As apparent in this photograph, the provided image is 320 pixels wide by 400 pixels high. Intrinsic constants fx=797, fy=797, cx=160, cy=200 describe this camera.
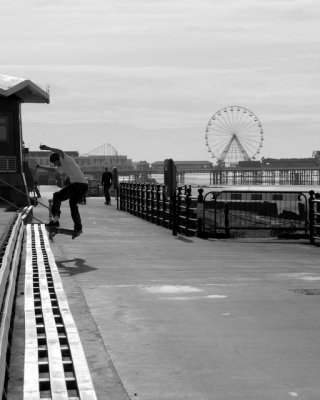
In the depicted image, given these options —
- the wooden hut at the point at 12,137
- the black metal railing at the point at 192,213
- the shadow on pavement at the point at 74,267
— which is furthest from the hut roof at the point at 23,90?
the shadow on pavement at the point at 74,267

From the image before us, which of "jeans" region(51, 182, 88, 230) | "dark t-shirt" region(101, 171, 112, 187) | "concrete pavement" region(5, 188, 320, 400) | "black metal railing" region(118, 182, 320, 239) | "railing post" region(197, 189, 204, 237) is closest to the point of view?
"concrete pavement" region(5, 188, 320, 400)

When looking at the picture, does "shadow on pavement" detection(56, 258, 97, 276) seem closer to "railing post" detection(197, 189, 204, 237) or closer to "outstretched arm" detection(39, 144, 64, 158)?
"outstretched arm" detection(39, 144, 64, 158)

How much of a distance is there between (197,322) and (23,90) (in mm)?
32219

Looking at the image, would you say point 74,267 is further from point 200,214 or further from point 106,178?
point 106,178

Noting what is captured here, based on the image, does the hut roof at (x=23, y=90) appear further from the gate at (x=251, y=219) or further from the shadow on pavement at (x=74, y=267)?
the shadow on pavement at (x=74, y=267)

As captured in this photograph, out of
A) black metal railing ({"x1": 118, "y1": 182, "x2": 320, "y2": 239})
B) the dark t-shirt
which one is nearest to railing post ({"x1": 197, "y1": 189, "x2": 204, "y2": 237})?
black metal railing ({"x1": 118, "y1": 182, "x2": 320, "y2": 239})

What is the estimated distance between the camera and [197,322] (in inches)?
271

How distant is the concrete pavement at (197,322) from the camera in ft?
16.0

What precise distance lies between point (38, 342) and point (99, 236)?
450 inches

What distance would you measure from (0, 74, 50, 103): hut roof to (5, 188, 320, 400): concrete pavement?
22.6 meters

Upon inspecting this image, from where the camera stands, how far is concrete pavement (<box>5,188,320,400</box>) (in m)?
4.87

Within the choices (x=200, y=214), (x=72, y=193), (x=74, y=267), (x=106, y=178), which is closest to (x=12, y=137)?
(x=106, y=178)

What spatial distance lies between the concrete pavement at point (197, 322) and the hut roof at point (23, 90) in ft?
74.2

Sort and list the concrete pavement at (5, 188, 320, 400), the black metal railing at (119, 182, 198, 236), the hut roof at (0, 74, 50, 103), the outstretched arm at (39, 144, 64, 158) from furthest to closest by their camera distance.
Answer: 1. the hut roof at (0, 74, 50, 103)
2. the black metal railing at (119, 182, 198, 236)
3. the outstretched arm at (39, 144, 64, 158)
4. the concrete pavement at (5, 188, 320, 400)
